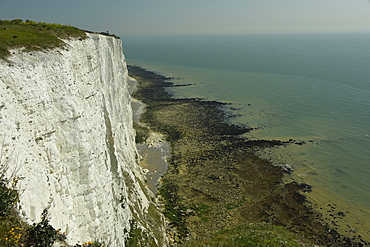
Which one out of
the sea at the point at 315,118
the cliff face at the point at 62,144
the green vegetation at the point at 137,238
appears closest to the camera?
the cliff face at the point at 62,144

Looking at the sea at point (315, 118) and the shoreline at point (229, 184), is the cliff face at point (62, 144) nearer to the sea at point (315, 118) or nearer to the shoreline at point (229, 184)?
the shoreline at point (229, 184)

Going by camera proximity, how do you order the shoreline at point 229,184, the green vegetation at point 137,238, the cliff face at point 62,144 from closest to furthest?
the cliff face at point 62,144 < the green vegetation at point 137,238 < the shoreline at point 229,184

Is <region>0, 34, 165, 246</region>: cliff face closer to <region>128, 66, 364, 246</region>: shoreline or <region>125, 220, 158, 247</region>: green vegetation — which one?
<region>125, 220, 158, 247</region>: green vegetation

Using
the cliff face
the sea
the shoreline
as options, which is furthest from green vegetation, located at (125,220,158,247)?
the sea

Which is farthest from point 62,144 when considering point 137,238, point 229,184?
point 229,184

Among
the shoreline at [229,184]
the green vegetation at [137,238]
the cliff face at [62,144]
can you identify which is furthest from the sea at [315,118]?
the cliff face at [62,144]

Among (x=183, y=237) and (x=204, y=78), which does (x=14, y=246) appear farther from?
(x=204, y=78)
